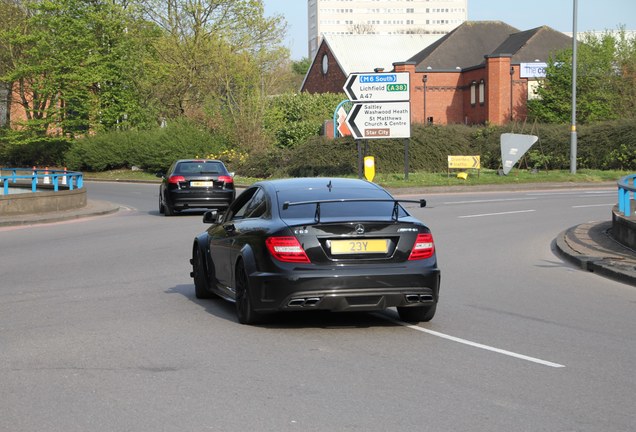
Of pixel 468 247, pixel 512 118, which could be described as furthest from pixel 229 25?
pixel 468 247

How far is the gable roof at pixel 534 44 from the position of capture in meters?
75.7

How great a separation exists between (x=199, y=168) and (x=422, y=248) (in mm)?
17408

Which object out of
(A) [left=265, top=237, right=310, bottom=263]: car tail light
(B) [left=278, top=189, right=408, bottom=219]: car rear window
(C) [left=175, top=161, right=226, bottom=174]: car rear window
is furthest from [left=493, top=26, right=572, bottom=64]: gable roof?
(A) [left=265, top=237, right=310, bottom=263]: car tail light

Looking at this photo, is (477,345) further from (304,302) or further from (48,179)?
(48,179)

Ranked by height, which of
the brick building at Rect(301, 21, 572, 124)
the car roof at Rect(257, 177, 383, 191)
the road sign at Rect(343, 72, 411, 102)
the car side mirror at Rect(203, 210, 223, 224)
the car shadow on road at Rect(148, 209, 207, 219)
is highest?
the brick building at Rect(301, 21, 572, 124)

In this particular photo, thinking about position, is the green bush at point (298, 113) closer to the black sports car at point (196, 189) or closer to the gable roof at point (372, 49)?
the gable roof at point (372, 49)

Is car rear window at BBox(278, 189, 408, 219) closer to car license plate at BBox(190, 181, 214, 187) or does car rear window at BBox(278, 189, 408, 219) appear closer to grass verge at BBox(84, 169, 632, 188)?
car license plate at BBox(190, 181, 214, 187)

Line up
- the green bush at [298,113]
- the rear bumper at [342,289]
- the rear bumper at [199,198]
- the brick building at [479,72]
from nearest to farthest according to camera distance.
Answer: the rear bumper at [342,289]
the rear bumper at [199,198]
the green bush at [298,113]
the brick building at [479,72]

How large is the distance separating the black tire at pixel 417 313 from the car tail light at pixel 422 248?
49 centimetres

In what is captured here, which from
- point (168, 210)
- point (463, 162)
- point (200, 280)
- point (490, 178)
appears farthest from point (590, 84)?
point (200, 280)

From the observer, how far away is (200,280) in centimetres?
1092

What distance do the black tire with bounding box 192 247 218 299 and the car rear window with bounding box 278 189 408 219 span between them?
188cm

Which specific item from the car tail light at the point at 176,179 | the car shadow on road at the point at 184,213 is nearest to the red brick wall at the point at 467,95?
the car shadow on road at the point at 184,213

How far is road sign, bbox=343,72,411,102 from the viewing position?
36906 mm
